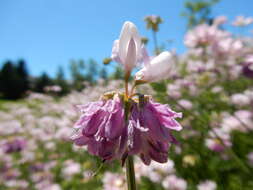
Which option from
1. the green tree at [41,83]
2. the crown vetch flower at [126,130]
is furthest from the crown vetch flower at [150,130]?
the green tree at [41,83]

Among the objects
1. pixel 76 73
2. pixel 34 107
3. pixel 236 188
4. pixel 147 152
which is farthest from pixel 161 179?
pixel 76 73

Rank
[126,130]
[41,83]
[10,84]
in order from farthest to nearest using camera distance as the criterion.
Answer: [41,83] → [10,84] → [126,130]

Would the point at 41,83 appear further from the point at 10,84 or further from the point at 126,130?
the point at 126,130

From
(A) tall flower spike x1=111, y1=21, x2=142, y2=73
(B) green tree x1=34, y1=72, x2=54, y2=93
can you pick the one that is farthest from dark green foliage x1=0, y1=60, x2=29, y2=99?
(A) tall flower spike x1=111, y1=21, x2=142, y2=73

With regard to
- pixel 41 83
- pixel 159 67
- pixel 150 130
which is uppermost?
pixel 41 83

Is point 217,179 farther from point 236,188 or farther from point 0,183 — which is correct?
point 0,183

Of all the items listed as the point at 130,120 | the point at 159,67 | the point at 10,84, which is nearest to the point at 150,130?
the point at 130,120
